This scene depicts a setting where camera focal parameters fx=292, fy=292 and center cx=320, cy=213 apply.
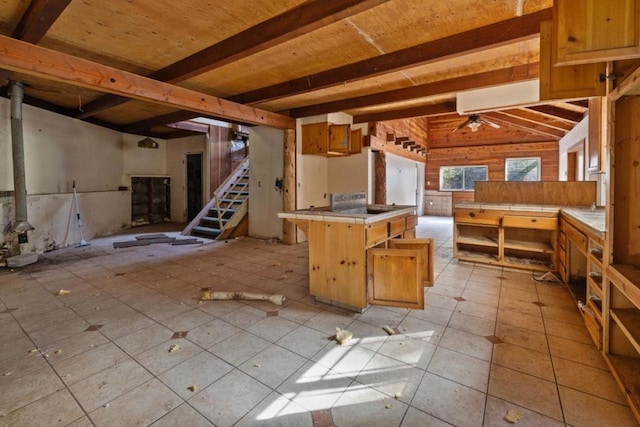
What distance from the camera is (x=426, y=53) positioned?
10.4 feet

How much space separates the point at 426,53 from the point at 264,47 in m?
1.73

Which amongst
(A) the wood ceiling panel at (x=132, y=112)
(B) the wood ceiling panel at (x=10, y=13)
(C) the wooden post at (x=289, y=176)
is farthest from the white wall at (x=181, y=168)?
(B) the wood ceiling panel at (x=10, y=13)

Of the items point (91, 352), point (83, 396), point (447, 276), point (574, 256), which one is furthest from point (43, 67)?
point (574, 256)

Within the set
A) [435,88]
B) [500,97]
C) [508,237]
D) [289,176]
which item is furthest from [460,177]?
[289,176]

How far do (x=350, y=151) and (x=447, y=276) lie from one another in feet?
9.85

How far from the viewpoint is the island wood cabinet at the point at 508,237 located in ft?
12.6

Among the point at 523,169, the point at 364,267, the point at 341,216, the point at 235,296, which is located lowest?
the point at 235,296

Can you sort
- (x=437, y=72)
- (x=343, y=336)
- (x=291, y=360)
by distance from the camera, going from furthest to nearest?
(x=437, y=72), (x=343, y=336), (x=291, y=360)

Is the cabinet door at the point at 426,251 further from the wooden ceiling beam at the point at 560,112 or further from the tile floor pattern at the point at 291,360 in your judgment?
the wooden ceiling beam at the point at 560,112

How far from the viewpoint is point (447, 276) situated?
3.90 metres

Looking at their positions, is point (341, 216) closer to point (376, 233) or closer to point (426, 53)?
point (376, 233)

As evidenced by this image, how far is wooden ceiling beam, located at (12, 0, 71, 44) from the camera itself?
7.68 ft

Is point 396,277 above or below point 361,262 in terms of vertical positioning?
below

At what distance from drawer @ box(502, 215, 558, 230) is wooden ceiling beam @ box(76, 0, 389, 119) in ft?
10.6
